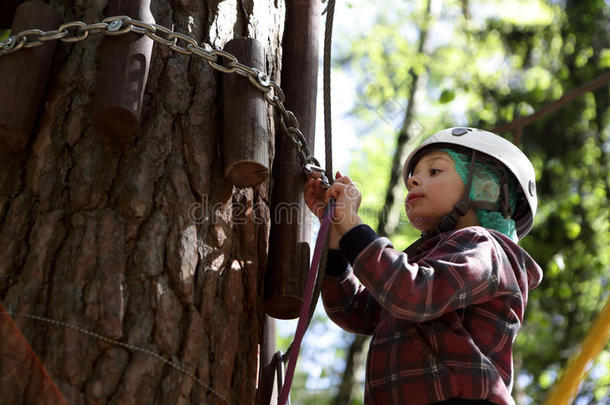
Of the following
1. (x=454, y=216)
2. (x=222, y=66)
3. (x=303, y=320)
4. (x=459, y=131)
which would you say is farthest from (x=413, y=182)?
(x=222, y=66)

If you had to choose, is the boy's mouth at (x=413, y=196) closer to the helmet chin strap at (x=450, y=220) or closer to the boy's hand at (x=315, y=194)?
the helmet chin strap at (x=450, y=220)

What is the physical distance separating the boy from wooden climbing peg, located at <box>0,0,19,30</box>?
4.13ft

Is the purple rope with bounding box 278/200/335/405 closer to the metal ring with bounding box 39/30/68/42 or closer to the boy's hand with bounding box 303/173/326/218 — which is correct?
the boy's hand with bounding box 303/173/326/218

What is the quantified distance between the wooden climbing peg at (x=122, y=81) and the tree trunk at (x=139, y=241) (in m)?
0.06

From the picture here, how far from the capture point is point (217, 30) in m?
2.27

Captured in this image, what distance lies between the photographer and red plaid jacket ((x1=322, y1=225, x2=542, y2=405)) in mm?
2109

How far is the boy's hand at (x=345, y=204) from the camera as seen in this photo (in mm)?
2338

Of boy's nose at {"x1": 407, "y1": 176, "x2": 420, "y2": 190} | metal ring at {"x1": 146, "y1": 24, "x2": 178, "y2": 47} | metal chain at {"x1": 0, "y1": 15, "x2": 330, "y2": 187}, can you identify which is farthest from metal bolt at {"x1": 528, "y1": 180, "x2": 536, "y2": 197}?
metal ring at {"x1": 146, "y1": 24, "x2": 178, "y2": 47}

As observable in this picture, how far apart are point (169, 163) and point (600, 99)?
10.5 meters

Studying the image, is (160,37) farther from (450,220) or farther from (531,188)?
(531,188)

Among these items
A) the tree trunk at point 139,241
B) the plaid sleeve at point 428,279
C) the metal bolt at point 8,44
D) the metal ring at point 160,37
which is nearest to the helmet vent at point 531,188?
A: the plaid sleeve at point 428,279

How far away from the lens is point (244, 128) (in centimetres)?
201

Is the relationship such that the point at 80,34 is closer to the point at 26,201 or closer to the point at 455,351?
the point at 26,201

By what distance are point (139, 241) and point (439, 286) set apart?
94cm
